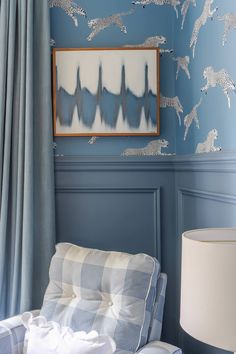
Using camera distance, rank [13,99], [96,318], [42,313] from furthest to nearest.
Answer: [13,99]
[42,313]
[96,318]

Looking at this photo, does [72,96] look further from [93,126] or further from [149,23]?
[149,23]

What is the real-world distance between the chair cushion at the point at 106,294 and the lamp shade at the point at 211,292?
70 cm

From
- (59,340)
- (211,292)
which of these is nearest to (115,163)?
(59,340)

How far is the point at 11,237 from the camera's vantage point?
2.14 metres

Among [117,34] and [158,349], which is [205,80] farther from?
[158,349]

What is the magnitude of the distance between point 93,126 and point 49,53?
445mm

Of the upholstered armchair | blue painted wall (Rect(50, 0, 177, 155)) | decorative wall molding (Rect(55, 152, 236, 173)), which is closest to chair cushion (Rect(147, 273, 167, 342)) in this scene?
the upholstered armchair

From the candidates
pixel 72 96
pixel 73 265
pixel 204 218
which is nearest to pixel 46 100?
pixel 72 96

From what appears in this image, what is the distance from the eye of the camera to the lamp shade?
85 centimetres

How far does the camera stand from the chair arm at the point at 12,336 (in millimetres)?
1691

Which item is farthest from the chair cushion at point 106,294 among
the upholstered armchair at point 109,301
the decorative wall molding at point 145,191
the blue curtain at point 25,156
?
the decorative wall molding at point 145,191

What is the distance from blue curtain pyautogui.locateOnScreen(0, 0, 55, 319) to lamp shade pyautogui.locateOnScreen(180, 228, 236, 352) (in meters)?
1.28

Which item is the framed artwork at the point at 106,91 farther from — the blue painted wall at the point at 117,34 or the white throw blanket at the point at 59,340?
the white throw blanket at the point at 59,340

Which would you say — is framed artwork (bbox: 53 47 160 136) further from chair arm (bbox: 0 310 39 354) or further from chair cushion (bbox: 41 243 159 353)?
chair arm (bbox: 0 310 39 354)
